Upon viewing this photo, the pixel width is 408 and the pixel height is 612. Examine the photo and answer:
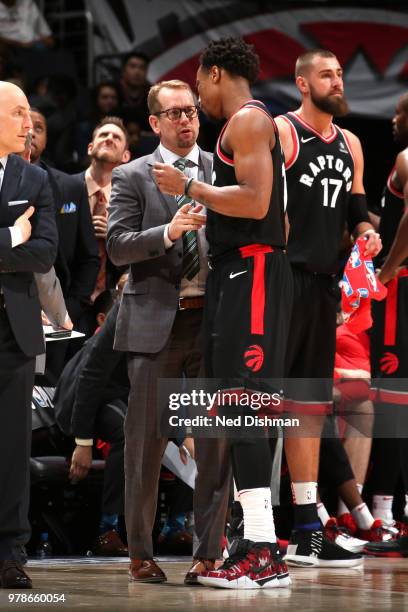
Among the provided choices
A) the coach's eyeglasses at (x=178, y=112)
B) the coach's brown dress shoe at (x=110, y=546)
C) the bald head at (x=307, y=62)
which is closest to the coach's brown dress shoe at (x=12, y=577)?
the coach's brown dress shoe at (x=110, y=546)

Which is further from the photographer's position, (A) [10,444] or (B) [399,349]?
(B) [399,349]

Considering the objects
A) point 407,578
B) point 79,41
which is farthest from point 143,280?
point 79,41

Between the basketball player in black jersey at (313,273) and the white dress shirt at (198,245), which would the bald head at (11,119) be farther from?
the basketball player in black jersey at (313,273)

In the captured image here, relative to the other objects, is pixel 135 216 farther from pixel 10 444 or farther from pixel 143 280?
pixel 10 444

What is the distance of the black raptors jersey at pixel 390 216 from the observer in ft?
19.6

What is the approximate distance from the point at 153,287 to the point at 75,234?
215cm

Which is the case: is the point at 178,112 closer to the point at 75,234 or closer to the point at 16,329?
the point at 16,329

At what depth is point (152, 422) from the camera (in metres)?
4.41

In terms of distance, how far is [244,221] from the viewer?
13.8ft

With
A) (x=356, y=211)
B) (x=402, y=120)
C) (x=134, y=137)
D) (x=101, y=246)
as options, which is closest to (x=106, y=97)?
(x=134, y=137)

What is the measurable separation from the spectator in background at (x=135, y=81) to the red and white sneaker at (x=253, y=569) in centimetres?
600

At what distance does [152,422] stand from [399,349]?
1.84m

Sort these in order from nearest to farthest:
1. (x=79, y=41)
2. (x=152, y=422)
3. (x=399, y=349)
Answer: (x=152, y=422) → (x=399, y=349) → (x=79, y=41)

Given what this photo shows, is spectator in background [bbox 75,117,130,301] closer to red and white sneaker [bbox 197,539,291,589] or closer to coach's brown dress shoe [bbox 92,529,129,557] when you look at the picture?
coach's brown dress shoe [bbox 92,529,129,557]
